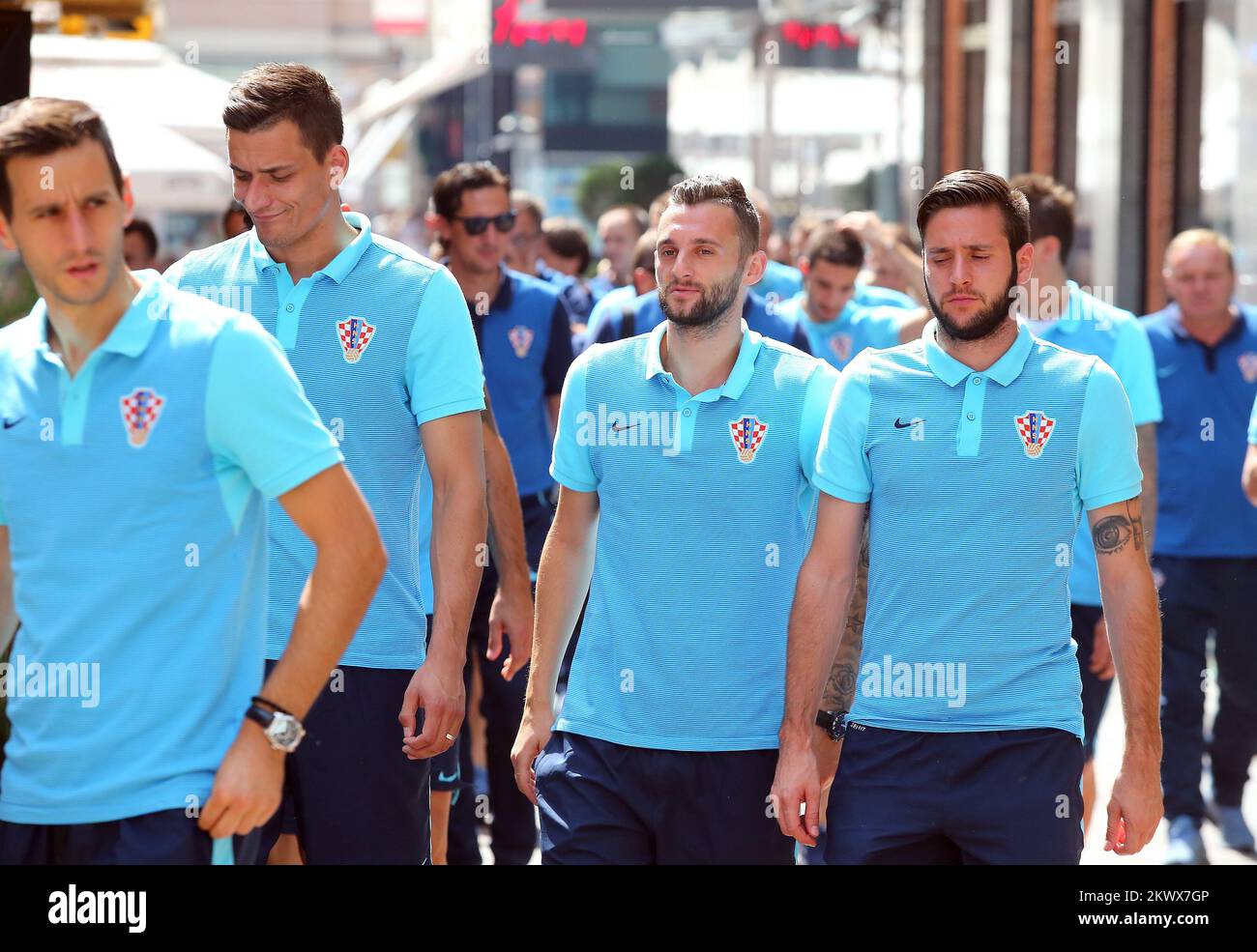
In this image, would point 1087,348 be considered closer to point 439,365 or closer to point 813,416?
point 813,416

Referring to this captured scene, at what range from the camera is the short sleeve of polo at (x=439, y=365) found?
14.1 feet

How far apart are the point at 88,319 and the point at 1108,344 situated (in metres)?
3.90

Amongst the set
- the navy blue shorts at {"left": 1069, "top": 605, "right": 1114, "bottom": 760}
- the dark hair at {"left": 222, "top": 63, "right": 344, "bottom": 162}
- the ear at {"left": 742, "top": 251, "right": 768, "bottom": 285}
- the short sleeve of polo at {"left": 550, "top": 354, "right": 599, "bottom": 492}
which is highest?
the dark hair at {"left": 222, "top": 63, "right": 344, "bottom": 162}

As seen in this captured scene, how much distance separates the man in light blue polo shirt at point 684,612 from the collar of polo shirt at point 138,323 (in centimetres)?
139

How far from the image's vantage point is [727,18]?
25078 mm

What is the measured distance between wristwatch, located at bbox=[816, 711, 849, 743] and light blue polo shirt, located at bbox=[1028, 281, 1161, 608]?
6.40ft

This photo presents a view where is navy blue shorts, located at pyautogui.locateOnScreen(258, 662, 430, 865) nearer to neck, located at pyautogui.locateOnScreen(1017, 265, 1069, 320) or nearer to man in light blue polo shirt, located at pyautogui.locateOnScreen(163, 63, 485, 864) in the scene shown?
man in light blue polo shirt, located at pyautogui.locateOnScreen(163, 63, 485, 864)

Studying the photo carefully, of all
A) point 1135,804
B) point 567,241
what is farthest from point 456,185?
point 567,241

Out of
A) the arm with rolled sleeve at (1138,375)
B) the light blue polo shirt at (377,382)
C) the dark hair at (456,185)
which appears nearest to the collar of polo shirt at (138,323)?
the light blue polo shirt at (377,382)

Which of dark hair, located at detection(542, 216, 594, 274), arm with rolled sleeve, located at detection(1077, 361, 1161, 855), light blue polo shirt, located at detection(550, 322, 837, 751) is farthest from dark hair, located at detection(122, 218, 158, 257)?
arm with rolled sleeve, located at detection(1077, 361, 1161, 855)

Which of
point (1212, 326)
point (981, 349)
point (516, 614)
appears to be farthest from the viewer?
point (1212, 326)

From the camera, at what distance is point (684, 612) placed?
13.9ft

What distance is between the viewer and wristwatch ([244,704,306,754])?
121 inches
